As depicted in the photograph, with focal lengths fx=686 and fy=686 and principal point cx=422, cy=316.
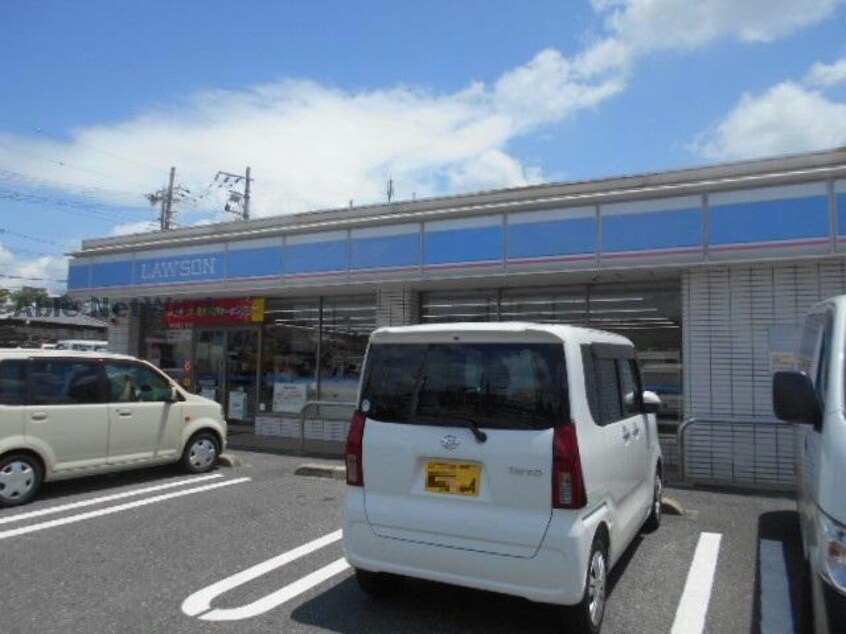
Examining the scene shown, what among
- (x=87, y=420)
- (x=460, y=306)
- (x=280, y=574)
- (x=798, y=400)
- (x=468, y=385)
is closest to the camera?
(x=798, y=400)

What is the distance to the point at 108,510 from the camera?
7.45 m

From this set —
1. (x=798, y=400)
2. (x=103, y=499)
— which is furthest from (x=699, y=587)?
(x=103, y=499)

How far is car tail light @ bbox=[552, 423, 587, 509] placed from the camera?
3.94m

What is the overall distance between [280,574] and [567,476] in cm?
268

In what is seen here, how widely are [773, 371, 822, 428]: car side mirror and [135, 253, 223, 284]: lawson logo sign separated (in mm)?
11010

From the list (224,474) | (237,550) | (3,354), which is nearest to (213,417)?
(224,474)

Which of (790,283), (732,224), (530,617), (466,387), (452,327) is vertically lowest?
(530,617)

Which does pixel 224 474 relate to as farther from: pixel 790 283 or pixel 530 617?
pixel 790 283

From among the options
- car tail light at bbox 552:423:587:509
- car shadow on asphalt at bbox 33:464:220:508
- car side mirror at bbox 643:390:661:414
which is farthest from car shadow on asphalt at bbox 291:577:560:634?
car shadow on asphalt at bbox 33:464:220:508

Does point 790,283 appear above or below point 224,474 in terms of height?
above

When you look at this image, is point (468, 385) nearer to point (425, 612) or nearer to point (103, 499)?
point (425, 612)

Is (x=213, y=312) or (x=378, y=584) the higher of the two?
(x=213, y=312)

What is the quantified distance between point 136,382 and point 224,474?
1.79m

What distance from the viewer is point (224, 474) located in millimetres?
9695
